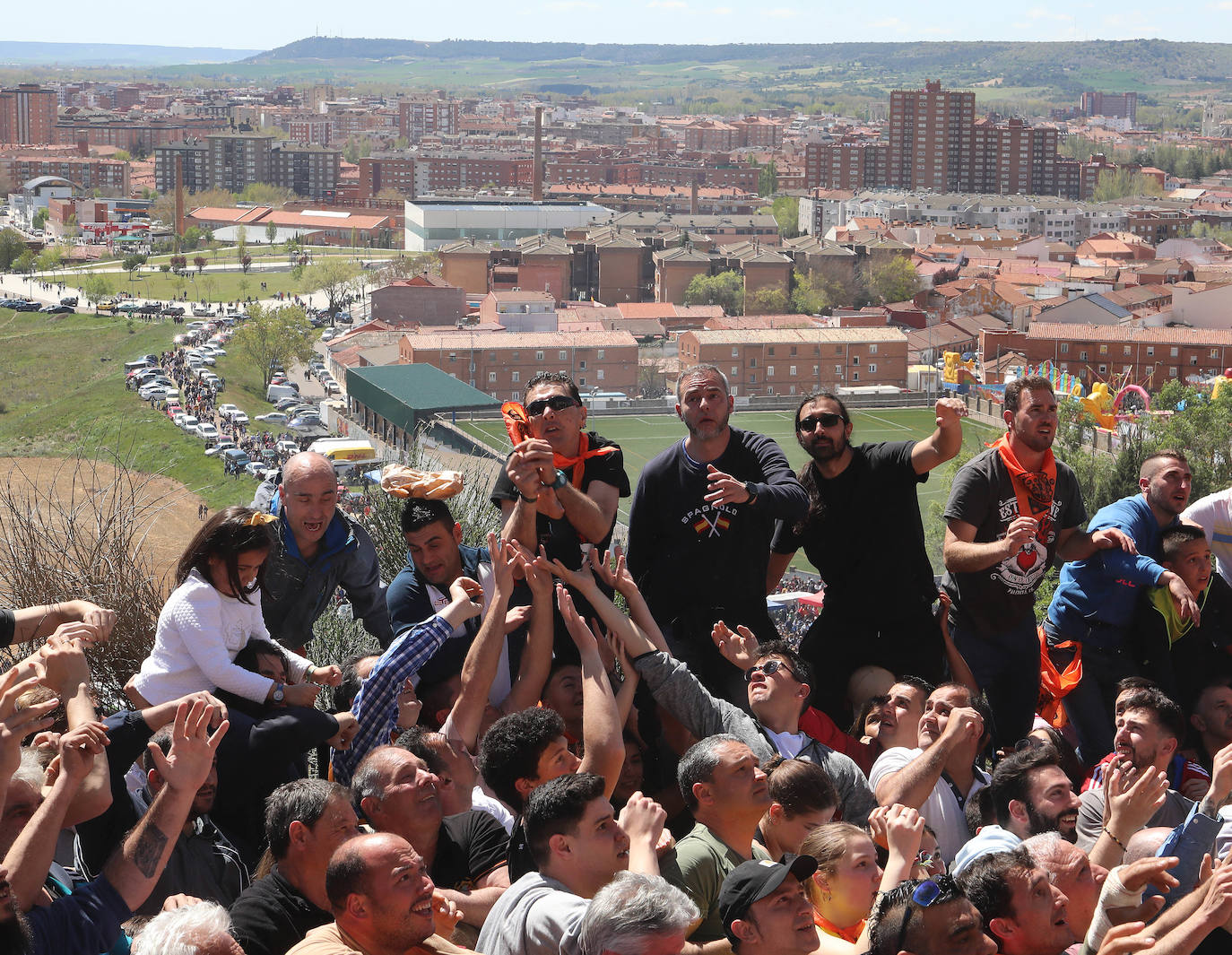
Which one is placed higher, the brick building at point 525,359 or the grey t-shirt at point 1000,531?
the grey t-shirt at point 1000,531

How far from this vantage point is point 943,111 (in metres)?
73.2

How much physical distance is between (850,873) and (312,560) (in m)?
1.19

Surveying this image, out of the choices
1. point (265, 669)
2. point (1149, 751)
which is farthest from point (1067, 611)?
point (265, 669)

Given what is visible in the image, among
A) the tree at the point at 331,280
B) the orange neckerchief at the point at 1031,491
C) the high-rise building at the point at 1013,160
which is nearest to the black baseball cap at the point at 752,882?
the orange neckerchief at the point at 1031,491

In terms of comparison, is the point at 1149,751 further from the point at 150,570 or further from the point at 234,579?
the point at 150,570

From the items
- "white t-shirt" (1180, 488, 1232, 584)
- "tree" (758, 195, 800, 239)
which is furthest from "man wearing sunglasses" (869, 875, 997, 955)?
"tree" (758, 195, 800, 239)

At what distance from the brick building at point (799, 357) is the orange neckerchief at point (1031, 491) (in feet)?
103

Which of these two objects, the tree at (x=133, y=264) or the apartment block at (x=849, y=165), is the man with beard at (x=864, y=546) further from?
the apartment block at (x=849, y=165)

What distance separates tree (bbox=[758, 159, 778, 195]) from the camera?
75.9 metres

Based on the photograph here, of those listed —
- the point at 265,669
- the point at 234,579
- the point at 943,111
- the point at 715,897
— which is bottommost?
the point at 715,897

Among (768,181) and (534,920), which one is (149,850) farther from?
(768,181)

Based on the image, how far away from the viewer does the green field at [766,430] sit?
2433 centimetres

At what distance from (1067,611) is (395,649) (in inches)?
54.5

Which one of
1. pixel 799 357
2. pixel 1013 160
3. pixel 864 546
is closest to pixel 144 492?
pixel 864 546
